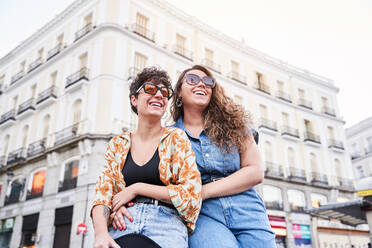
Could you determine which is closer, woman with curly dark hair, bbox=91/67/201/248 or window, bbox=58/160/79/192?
woman with curly dark hair, bbox=91/67/201/248

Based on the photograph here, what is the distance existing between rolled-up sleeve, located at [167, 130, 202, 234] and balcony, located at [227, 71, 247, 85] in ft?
68.4

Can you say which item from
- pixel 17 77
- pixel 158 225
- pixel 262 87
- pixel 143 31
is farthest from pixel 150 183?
pixel 17 77

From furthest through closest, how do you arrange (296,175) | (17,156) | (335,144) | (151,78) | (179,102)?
(335,144) → (296,175) → (17,156) → (179,102) → (151,78)

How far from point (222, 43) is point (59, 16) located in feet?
39.7

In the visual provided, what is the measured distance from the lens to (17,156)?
19.3m

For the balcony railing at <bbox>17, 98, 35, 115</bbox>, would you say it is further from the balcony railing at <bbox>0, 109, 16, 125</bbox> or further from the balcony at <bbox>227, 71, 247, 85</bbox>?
the balcony at <bbox>227, 71, 247, 85</bbox>

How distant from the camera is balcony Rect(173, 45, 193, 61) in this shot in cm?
1922

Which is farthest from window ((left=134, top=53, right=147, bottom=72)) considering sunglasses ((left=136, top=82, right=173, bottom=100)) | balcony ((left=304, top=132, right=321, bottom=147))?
sunglasses ((left=136, top=82, right=173, bottom=100))

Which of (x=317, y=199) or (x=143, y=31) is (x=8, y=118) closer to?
(x=143, y=31)

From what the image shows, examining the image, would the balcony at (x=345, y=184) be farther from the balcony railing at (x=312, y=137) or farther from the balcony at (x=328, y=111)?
the balcony at (x=328, y=111)

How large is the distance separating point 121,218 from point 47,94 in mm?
19304

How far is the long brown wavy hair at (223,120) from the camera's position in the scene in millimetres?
2334

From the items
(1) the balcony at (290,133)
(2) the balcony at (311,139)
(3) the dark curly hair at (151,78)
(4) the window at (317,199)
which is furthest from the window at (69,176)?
(2) the balcony at (311,139)

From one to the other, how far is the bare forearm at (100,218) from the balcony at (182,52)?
17953mm
